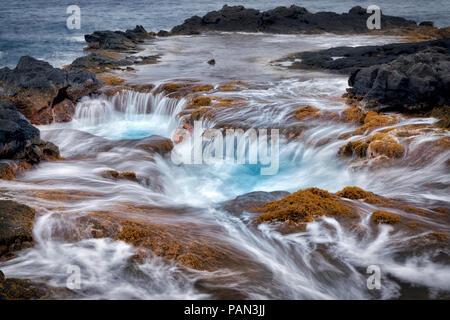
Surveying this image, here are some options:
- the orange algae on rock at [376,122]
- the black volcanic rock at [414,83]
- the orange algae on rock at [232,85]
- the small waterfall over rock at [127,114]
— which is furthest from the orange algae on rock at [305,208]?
the orange algae on rock at [232,85]

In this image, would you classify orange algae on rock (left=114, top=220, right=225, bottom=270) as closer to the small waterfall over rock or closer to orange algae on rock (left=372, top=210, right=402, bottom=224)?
orange algae on rock (left=372, top=210, right=402, bottom=224)

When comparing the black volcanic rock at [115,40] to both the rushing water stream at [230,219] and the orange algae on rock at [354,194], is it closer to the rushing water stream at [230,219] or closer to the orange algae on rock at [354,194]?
the rushing water stream at [230,219]

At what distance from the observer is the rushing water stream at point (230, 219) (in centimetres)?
407

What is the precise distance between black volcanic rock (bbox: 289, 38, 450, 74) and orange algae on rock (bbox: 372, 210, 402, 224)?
14359 millimetres

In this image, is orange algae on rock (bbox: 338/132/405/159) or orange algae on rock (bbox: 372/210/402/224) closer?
orange algae on rock (bbox: 372/210/402/224)

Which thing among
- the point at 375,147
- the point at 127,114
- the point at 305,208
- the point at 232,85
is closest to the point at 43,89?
the point at 127,114

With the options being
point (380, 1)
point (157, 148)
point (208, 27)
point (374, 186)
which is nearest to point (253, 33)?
point (208, 27)

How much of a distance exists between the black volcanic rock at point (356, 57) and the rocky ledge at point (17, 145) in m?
14.9

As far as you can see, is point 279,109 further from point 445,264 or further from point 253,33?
point 253,33

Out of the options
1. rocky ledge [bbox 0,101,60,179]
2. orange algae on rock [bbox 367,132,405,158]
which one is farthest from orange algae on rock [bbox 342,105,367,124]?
rocky ledge [bbox 0,101,60,179]

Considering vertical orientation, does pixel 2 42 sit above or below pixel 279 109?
above

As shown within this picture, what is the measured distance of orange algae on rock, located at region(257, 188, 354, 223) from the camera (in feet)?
18.2
